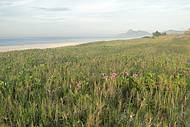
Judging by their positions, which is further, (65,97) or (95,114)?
(65,97)

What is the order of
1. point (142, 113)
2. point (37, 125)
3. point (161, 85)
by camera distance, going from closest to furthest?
point (37, 125) < point (142, 113) < point (161, 85)

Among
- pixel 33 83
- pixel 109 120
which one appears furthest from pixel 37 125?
pixel 33 83

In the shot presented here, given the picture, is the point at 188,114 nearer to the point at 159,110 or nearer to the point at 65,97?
the point at 159,110

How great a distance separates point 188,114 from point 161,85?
202 cm

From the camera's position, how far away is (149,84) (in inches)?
359

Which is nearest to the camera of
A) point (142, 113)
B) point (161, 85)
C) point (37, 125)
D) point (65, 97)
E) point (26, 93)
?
point (37, 125)

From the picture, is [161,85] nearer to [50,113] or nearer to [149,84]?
[149,84]

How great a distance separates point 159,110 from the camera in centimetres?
728

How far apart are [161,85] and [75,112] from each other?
10.7 feet

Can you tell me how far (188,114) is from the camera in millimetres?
7008

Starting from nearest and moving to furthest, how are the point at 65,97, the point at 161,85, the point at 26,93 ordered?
the point at 65,97, the point at 26,93, the point at 161,85

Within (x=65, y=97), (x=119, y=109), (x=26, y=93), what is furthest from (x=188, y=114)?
(x=26, y=93)

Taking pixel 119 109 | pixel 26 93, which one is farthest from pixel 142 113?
pixel 26 93

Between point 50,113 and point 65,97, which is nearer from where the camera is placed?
point 50,113
